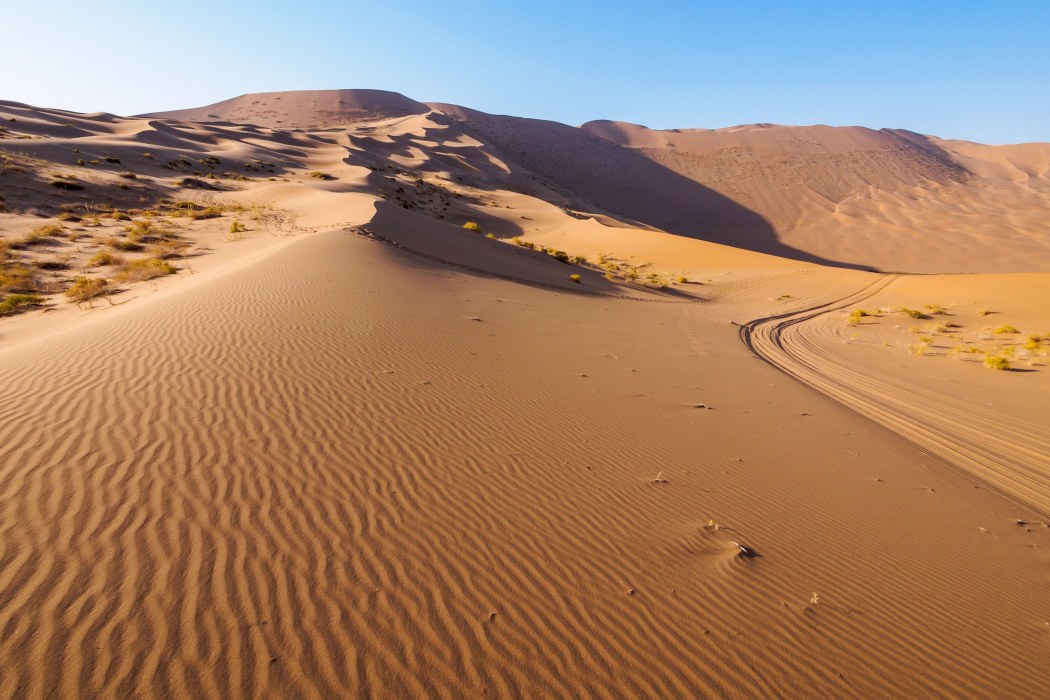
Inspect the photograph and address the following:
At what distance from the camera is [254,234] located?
59.5 feet

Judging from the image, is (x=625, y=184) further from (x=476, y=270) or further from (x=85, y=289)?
(x=85, y=289)

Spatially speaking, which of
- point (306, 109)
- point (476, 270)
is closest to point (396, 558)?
point (476, 270)

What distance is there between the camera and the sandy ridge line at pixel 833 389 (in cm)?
569

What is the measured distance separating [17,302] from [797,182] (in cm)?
7796

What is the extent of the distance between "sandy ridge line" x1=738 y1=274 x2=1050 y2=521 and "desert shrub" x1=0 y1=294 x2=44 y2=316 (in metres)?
15.0

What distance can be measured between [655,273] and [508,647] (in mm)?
23924

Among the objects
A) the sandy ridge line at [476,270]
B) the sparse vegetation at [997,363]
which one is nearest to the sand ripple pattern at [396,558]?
the sparse vegetation at [997,363]

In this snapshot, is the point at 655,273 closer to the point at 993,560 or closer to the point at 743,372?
the point at 743,372

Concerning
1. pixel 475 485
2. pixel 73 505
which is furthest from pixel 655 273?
pixel 73 505

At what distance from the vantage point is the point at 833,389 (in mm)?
8555

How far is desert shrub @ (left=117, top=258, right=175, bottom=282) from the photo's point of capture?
476 inches

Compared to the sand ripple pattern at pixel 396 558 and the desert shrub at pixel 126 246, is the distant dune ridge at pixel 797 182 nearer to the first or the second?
the sand ripple pattern at pixel 396 558

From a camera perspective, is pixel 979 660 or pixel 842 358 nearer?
pixel 979 660

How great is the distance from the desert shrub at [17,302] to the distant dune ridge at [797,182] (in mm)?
47984
